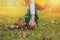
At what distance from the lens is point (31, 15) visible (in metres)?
1.57

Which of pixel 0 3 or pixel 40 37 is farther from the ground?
pixel 0 3

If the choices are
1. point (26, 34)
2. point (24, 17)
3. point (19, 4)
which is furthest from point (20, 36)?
point (19, 4)

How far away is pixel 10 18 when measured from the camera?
1.55m

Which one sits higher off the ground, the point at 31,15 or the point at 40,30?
the point at 31,15

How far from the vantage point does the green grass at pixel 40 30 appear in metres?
1.52

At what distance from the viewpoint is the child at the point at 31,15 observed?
156 cm

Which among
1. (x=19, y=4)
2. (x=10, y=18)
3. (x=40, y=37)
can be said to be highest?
(x=19, y=4)

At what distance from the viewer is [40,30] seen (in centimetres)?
154

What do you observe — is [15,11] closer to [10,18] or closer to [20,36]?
[10,18]

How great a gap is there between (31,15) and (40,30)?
0.17 m

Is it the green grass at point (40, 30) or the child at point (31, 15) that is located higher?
the child at point (31, 15)

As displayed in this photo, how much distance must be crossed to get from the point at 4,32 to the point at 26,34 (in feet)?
0.71

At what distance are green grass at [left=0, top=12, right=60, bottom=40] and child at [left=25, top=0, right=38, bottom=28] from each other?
0.05m

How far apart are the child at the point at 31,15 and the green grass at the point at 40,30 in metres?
0.05
